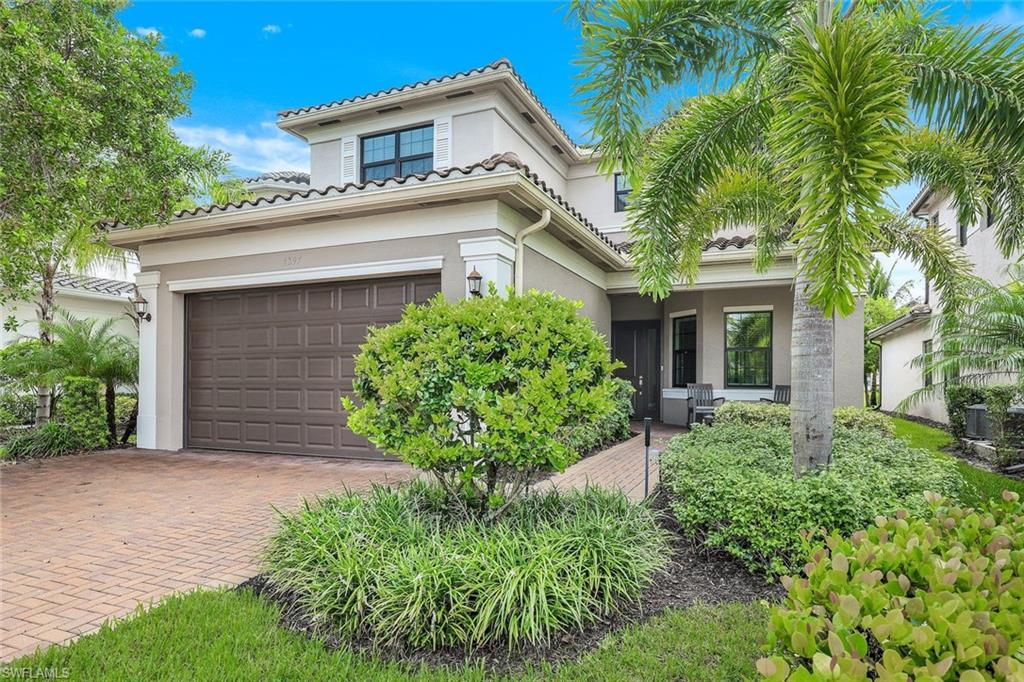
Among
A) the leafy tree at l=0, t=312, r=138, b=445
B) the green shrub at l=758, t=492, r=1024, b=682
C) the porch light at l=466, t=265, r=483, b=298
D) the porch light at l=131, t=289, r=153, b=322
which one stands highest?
the porch light at l=466, t=265, r=483, b=298

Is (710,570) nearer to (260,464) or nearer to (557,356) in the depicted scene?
(557,356)

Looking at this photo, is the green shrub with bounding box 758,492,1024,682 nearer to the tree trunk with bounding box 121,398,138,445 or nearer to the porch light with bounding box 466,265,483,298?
the porch light with bounding box 466,265,483,298

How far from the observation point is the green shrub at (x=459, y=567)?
3088mm

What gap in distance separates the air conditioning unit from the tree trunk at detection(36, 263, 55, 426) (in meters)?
15.9

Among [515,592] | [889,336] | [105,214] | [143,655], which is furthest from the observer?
[889,336]

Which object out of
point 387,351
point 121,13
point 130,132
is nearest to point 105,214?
point 130,132

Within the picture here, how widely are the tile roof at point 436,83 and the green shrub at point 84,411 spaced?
702 cm

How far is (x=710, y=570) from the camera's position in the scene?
4.03 m

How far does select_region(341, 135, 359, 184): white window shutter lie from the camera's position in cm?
1227

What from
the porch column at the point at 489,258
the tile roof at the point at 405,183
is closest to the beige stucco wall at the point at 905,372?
the porch column at the point at 489,258

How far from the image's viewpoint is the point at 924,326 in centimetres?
1566

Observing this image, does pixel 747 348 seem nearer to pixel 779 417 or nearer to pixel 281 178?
pixel 779 417

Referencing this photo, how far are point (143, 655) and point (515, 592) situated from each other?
200cm

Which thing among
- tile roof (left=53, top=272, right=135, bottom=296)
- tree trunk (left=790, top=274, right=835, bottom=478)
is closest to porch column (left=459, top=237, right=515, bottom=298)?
tree trunk (left=790, top=274, right=835, bottom=478)
